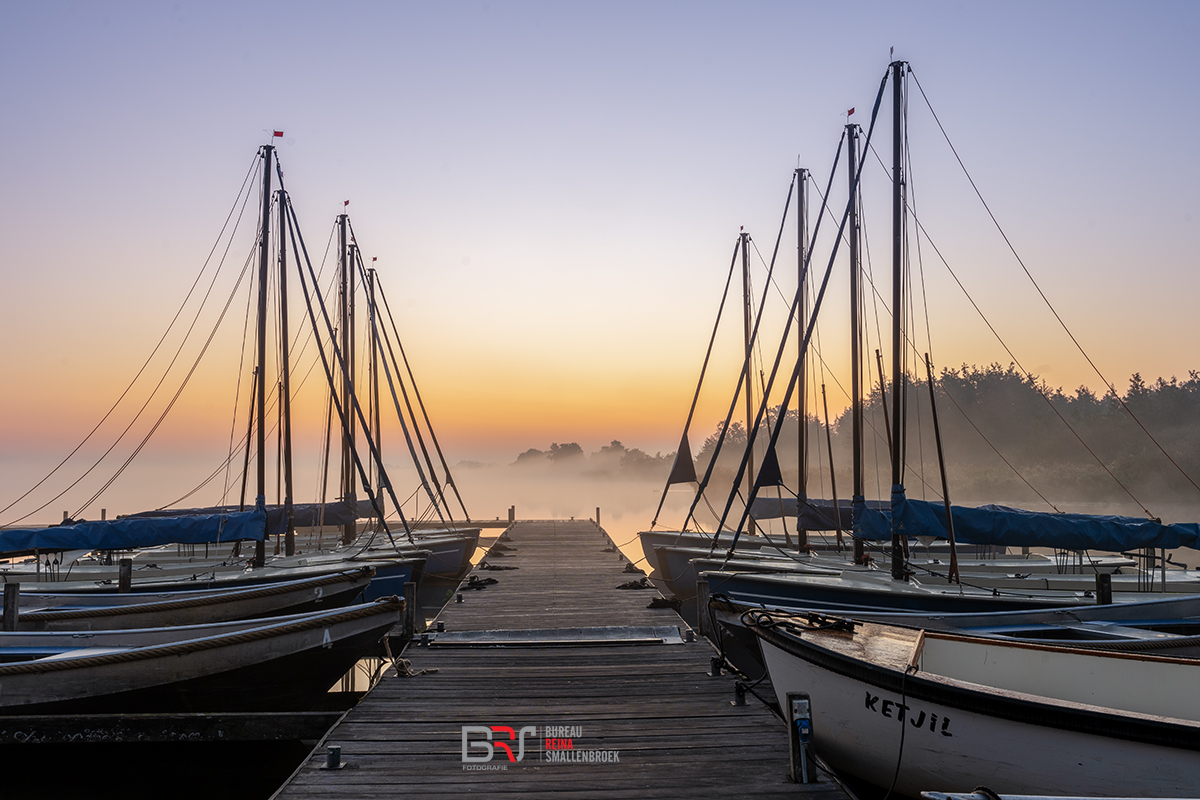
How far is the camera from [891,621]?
33.1ft

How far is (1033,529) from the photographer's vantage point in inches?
530

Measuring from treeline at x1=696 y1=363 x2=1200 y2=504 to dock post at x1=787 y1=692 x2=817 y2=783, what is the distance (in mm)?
45197

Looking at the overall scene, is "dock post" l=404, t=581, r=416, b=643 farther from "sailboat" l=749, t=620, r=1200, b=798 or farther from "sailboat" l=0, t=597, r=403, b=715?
"sailboat" l=749, t=620, r=1200, b=798

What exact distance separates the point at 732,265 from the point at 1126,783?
19297 mm

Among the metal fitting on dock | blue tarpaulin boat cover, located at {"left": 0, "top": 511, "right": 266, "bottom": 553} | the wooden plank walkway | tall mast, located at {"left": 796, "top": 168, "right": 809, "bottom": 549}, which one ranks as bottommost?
the wooden plank walkway

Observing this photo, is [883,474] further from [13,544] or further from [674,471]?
[13,544]

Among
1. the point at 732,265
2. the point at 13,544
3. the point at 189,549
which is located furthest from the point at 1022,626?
the point at 189,549

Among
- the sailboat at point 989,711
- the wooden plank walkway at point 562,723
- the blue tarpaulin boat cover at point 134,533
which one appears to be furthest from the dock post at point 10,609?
the sailboat at point 989,711

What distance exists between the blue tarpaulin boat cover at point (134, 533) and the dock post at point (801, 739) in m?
13.4

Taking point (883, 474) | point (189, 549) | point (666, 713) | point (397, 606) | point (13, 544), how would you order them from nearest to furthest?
point (666, 713)
point (397, 606)
point (13, 544)
point (189, 549)
point (883, 474)

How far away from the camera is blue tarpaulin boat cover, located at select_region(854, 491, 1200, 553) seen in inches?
514

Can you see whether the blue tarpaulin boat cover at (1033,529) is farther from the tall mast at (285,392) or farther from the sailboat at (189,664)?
the tall mast at (285,392)

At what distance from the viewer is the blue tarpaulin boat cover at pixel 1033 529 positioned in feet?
42.9

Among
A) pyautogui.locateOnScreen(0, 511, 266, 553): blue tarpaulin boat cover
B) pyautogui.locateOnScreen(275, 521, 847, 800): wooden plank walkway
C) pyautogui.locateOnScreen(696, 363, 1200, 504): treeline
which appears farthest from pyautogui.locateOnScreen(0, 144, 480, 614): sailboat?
pyautogui.locateOnScreen(696, 363, 1200, 504): treeline
